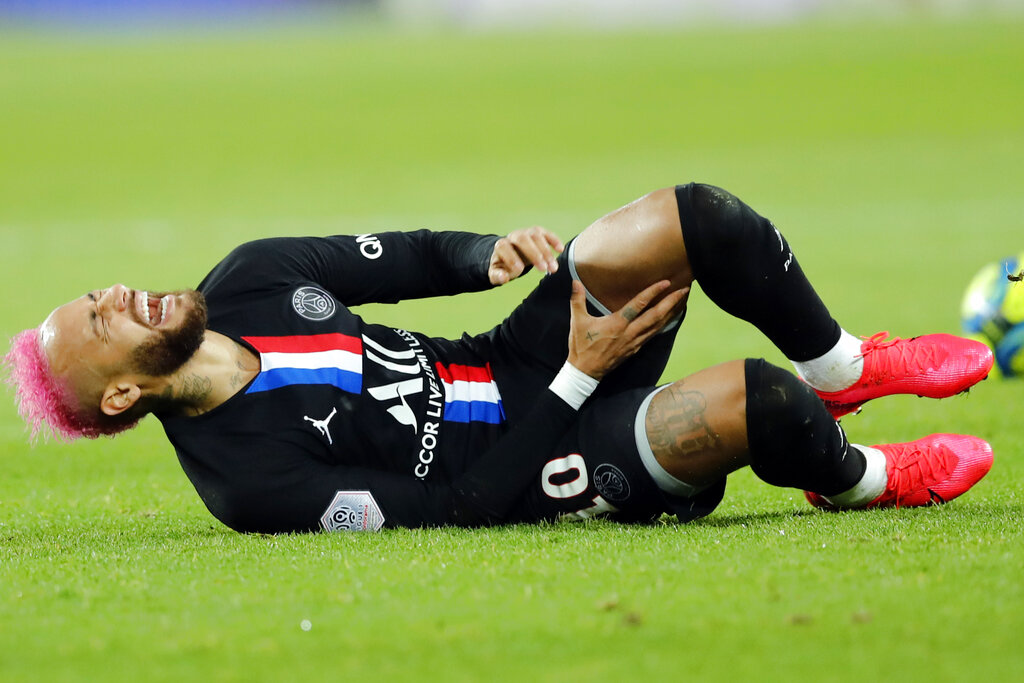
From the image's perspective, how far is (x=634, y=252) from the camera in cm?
379

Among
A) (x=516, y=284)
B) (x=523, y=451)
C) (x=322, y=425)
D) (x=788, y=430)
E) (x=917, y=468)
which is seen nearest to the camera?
(x=788, y=430)

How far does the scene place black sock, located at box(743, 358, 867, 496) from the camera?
11.6ft

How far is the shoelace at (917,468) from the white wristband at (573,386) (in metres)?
0.97

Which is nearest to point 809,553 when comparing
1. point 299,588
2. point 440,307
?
point 299,588

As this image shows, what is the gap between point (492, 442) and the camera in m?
3.98

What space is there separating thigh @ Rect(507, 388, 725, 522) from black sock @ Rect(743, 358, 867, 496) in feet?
0.90

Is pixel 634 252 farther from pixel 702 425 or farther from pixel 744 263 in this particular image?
pixel 702 425

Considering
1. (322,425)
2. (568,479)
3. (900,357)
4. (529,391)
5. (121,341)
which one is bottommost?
(568,479)

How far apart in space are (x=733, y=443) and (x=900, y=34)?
3523 cm

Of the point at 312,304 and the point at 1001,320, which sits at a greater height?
the point at 312,304

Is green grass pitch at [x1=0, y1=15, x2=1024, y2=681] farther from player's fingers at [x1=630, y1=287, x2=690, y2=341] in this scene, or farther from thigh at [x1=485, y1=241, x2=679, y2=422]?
player's fingers at [x1=630, y1=287, x2=690, y2=341]

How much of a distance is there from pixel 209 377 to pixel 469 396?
2.62 ft

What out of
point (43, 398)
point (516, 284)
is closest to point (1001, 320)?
point (43, 398)

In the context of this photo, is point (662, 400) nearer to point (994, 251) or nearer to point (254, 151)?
point (994, 251)
